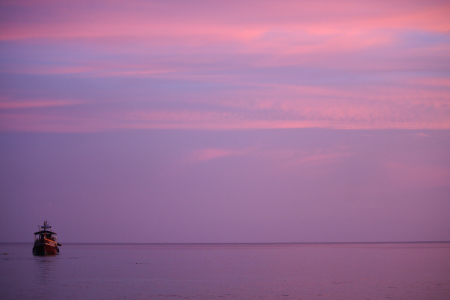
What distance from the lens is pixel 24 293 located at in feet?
143

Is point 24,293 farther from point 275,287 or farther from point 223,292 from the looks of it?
point 275,287

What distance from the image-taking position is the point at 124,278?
188 feet

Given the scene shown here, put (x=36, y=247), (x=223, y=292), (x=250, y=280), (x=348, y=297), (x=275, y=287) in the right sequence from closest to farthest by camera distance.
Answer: (x=348, y=297) < (x=223, y=292) < (x=275, y=287) < (x=250, y=280) < (x=36, y=247)

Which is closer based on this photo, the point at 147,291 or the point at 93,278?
the point at 147,291

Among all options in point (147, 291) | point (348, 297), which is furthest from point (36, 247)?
A: point (348, 297)

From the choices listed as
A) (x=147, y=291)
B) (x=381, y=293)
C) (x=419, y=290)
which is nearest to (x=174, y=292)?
(x=147, y=291)

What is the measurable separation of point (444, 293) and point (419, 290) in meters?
2.88

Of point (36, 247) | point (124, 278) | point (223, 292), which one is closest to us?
point (223, 292)

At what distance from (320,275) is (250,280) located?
1100cm

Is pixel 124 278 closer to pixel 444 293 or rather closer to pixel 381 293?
pixel 381 293

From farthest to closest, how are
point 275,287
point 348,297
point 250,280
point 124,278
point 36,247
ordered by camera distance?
1. point 36,247
2. point 124,278
3. point 250,280
4. point 275,287
5. point 348,297

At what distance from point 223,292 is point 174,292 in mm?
4023

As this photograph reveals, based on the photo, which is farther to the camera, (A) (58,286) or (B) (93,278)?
(B) (93,278)

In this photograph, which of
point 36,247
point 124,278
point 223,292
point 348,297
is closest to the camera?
point 348,297
